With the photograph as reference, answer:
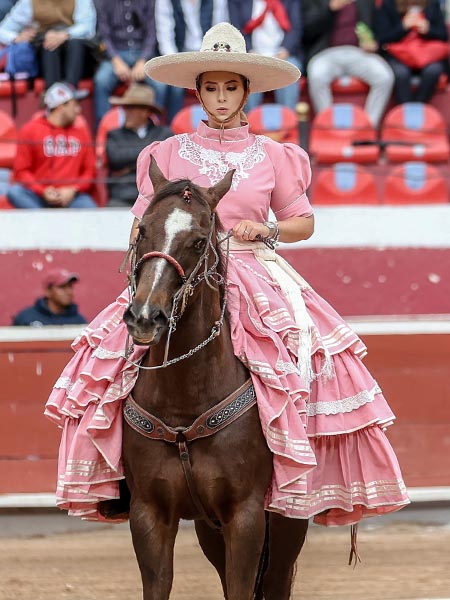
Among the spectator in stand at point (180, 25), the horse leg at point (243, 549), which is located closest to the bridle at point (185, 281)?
the horse leg at point (243, 549)

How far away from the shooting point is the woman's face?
3.55m

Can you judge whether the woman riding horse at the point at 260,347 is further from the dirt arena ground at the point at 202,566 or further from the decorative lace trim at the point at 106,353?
the dirt arena ground at the point at 202,566

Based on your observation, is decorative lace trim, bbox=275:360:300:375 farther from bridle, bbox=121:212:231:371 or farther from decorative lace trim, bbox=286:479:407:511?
decorative lace trim, bbox=286:479:407:511

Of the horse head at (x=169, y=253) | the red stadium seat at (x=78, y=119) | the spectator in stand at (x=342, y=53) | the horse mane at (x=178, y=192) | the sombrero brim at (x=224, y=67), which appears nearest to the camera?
the horse head at (x=169, y=253)

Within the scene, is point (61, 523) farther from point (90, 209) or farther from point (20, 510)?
point (90, 209)

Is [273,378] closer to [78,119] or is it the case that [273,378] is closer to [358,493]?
[358,493]

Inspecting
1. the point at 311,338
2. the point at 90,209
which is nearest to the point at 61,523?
the point at 90,209

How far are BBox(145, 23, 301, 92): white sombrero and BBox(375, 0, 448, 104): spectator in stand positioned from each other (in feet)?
17.1

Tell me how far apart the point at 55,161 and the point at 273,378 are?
4959 mm

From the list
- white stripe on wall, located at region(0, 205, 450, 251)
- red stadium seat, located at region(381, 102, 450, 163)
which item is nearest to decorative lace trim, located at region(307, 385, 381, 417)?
white stripe on wall, located at region(0, 205, 450, 251)

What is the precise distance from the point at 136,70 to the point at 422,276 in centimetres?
254

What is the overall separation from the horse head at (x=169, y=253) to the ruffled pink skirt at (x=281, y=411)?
42 centimetres

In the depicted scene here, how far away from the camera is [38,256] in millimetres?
7367

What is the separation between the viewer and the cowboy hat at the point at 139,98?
25.7 ft
